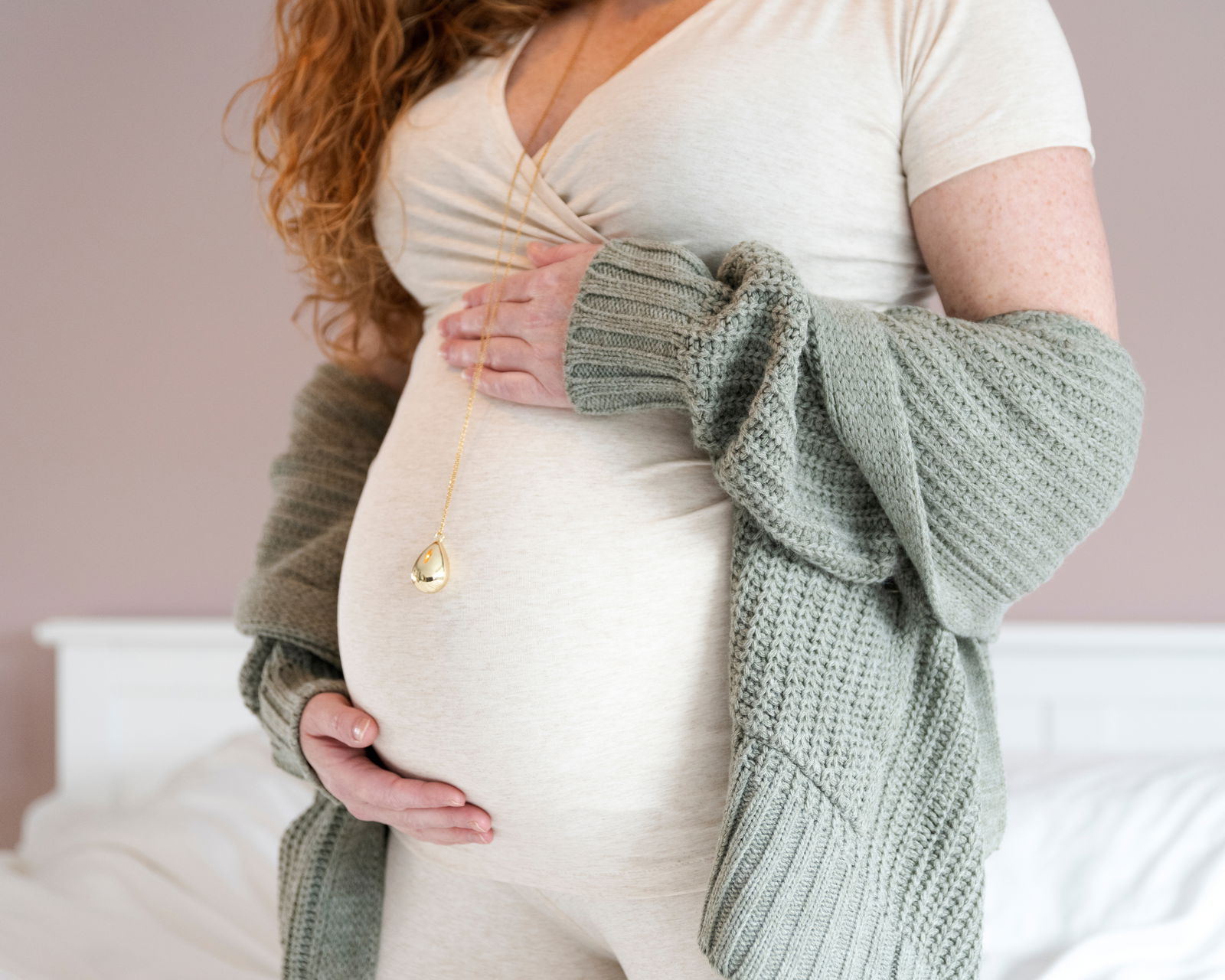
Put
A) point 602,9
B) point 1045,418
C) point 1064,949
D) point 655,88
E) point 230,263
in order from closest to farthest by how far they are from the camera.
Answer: point 1045,418, point 655,88, point 602,9, point 1064,949, point 230,263

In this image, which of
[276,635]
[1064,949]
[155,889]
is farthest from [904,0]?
[155,889]

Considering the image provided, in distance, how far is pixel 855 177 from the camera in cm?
70

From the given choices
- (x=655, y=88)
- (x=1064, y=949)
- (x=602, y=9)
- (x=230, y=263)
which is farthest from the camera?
(x=230, y=263)

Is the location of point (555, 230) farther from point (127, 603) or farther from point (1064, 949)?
point (127, 603)

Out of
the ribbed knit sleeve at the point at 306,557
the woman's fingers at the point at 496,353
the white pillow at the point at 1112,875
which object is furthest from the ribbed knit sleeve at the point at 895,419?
the white pillow at the point at 1112,875

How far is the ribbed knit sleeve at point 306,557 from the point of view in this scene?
0.85 metres

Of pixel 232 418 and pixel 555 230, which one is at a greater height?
pixel 555 230

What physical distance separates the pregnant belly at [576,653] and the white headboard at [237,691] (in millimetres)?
1174

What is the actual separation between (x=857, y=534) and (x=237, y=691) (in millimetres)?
1610

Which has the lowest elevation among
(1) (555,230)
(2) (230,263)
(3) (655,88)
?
(2) (230,263)

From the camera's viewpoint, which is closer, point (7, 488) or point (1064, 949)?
point (1064, 949)

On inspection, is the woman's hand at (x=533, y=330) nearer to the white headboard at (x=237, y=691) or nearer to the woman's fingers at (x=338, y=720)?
the woman's fingers at (x=338, y=720)

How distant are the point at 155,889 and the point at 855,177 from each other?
127 centimetres

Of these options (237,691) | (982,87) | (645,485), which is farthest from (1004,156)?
(237,691)
